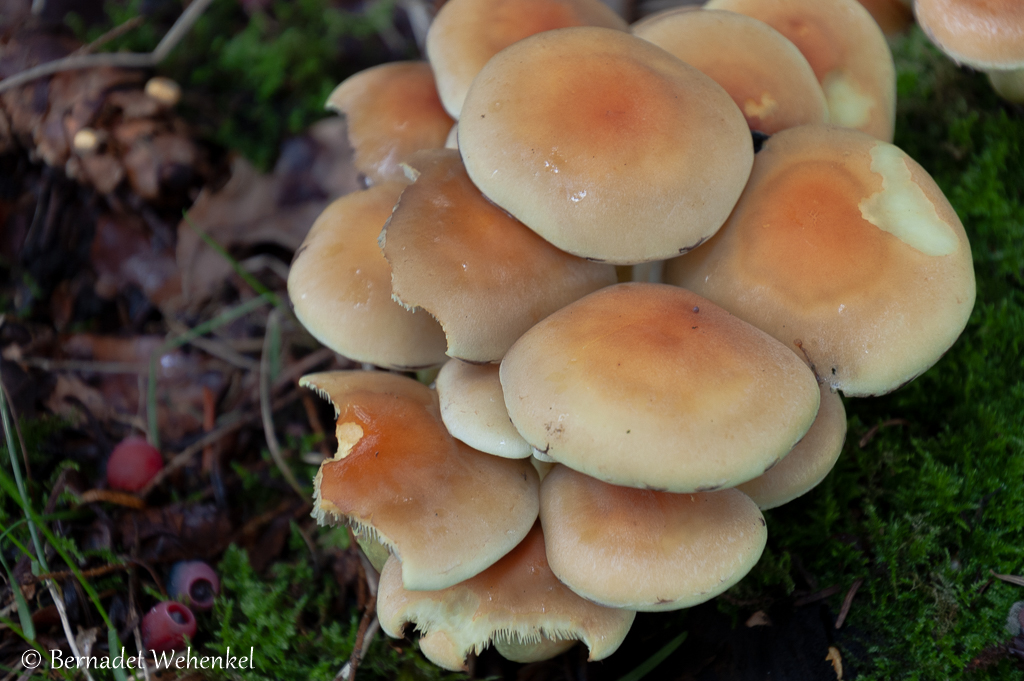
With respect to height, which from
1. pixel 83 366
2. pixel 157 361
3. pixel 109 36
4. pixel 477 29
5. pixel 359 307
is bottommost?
pixel 157 361

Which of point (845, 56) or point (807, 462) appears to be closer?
point (807, 462)

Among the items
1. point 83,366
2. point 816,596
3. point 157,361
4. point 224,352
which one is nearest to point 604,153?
point 816,596

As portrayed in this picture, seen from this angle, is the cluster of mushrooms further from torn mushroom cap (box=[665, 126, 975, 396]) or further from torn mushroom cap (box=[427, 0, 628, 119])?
torn mushroom cap (box=[427, 0, 628, 119])

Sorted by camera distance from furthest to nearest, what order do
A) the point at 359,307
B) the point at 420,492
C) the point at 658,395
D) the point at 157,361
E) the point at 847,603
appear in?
the point at 157,361 → the point at 847,603 → the point at 359,307 → the point at 420,492 → the point at 658,395

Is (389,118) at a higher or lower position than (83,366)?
higher

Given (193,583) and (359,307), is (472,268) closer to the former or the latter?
(359,307)

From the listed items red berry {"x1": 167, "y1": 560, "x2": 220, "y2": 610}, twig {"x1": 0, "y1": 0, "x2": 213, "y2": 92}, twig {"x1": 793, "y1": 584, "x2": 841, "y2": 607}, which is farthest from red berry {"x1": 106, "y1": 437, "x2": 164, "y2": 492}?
twig {"x1": 793, "y1": 584, "x2": 841, "y2": 607}

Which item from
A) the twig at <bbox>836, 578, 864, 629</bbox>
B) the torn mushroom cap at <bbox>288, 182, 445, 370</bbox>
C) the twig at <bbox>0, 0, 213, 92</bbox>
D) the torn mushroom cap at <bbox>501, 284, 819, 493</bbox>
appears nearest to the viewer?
the torn mushroom cap at <bbox>501, 284, 819, 493</bbox>

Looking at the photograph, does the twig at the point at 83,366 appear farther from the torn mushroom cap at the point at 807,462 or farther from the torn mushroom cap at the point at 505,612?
the torn mushroom cap at the point at 807,462
